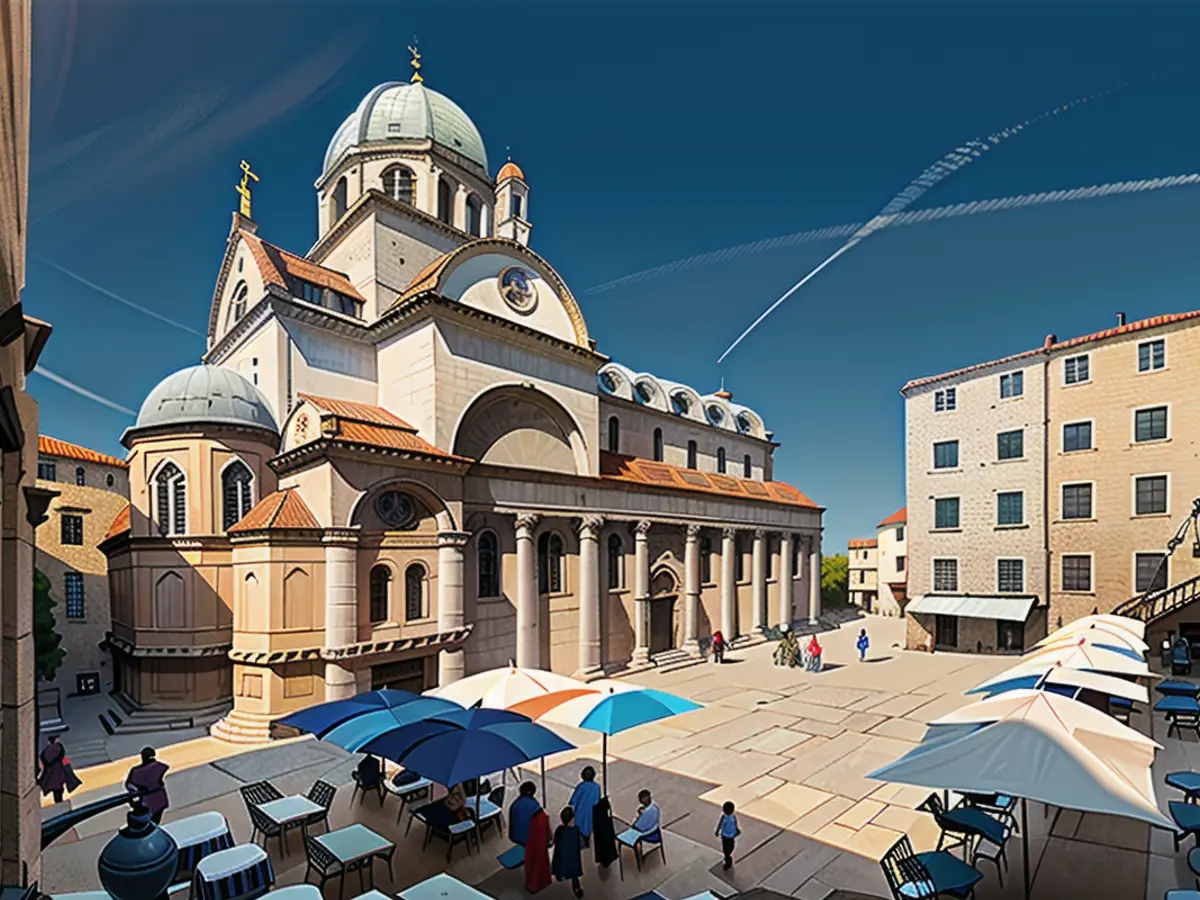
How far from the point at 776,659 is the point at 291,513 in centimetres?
2266

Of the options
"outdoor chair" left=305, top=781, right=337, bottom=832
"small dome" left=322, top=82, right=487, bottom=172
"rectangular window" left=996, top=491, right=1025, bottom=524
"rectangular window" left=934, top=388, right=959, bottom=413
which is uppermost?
"small dome" left=322, top=82, right=487, bottom=172

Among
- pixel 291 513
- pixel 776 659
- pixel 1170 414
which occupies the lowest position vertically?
pixel 776 659

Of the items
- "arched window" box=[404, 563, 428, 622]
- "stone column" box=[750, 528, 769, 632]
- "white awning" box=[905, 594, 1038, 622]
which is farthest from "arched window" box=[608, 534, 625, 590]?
"white awning" box=[905, 594, 1038, 622]

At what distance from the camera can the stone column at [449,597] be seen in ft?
67.4

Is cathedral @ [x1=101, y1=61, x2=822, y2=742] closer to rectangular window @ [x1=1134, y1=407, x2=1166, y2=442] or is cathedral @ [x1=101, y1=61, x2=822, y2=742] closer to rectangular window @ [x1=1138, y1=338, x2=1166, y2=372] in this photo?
rectangular window @ [x1=1134, y1=407, x2=1166, y2=442]

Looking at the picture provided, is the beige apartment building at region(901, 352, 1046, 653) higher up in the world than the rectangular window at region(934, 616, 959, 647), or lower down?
higher up

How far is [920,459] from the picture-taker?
34188 millimetres

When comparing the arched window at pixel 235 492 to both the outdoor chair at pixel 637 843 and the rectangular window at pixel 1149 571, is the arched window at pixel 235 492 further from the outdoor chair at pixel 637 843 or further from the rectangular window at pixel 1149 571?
the rectangular window at pixel 1149 571

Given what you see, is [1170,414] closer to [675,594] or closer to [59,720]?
[675,594]

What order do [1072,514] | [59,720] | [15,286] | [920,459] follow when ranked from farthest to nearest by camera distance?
[920,459] → [1072,514] → [59,720] → [15,286]

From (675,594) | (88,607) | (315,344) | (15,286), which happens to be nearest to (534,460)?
(315,344)

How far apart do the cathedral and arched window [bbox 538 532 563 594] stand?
10 centimetres

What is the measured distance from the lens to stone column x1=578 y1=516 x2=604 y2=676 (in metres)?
25.4

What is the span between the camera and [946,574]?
107ft
